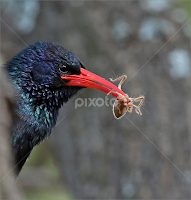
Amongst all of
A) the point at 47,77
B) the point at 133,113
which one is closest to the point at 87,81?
the point at 47,77

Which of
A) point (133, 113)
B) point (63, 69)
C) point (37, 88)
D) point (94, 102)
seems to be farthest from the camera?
point (94, 102)

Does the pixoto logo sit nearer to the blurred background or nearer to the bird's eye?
the blurred background

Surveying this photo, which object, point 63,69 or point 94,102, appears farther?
point 94,102

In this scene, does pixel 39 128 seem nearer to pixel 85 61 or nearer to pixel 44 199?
pixel 85 61

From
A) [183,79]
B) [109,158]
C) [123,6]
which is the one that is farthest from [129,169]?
[123,6]

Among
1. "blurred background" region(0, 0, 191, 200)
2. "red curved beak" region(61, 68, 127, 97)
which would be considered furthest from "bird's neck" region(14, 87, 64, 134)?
"blurred background" region(0, 0, 191, 200)

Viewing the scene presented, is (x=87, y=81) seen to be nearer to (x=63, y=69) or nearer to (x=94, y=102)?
(x=63, y=69)
